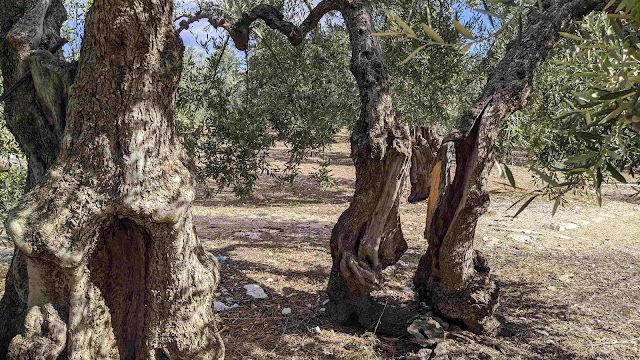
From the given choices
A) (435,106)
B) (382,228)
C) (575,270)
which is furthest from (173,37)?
(575,270)

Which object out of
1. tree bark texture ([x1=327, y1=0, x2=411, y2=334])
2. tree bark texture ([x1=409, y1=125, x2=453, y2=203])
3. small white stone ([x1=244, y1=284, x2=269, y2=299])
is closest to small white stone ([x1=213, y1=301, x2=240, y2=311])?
small white stone ([x1=244, y1=284, x2=269, y2=299])

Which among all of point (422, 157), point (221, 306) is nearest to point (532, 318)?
point (221, 306)

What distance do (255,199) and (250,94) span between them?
26.1 feet

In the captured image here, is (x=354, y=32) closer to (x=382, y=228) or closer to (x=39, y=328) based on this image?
(x=382, y=228)

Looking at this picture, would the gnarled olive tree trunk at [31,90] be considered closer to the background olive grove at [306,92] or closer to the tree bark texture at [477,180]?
the background olive grove at [306,92]

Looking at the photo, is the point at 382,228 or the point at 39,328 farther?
the point at 382,228

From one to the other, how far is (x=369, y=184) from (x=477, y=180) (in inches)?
38.2

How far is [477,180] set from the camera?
4.21 m

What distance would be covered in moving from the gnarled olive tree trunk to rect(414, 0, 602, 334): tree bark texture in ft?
10.4

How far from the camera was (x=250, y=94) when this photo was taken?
6.07m

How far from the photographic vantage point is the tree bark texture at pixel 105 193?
2879 mm

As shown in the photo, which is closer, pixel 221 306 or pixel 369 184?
pixel 369 184

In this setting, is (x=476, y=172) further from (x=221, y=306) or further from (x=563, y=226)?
(x=563, y=226)

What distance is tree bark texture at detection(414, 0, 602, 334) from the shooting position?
4.19 m
